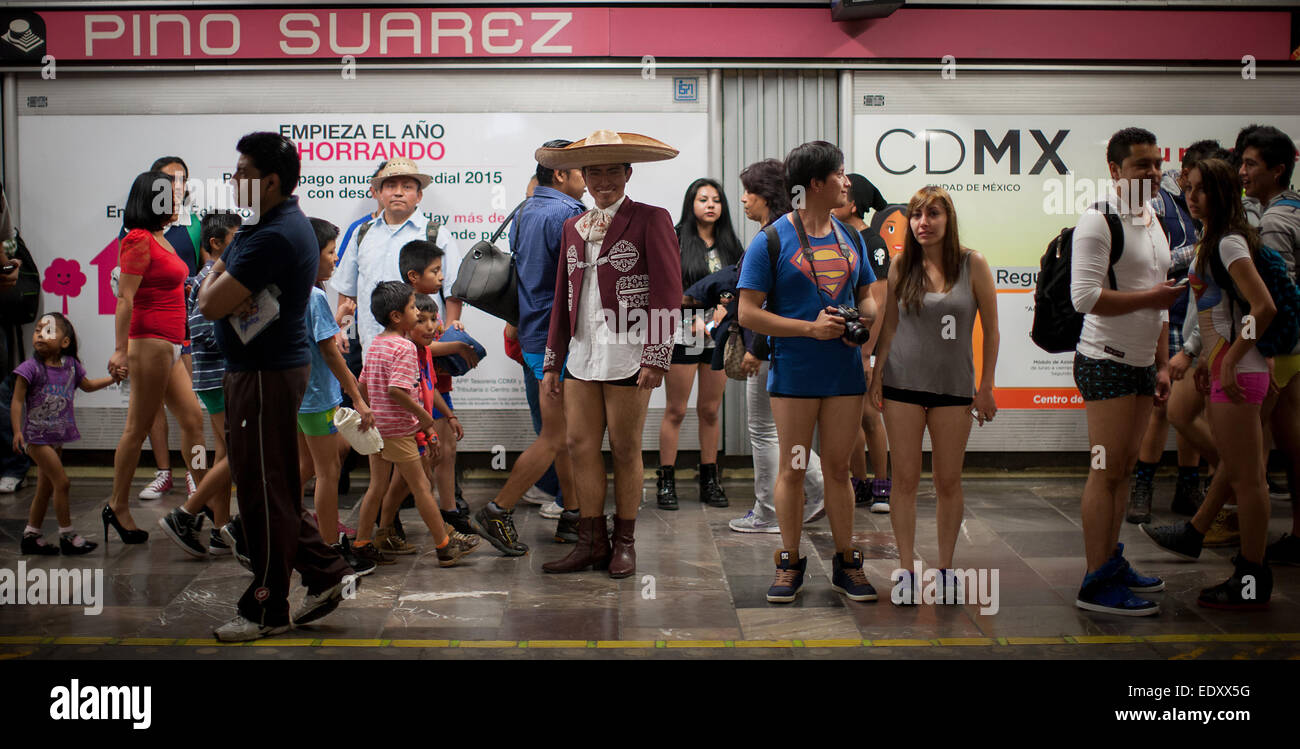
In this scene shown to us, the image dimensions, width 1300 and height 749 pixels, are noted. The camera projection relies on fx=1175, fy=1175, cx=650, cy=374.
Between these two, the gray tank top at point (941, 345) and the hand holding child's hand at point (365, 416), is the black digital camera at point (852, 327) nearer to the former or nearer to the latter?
the gray tank top at point (941, 345)

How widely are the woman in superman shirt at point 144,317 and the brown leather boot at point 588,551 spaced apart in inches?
85.6

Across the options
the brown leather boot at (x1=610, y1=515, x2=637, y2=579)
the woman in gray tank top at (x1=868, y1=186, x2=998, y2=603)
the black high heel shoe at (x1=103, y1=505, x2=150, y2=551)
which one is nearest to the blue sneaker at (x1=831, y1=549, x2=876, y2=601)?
the woman in gray tank top at (x1=868, y1=186, x2=998, y2=603)

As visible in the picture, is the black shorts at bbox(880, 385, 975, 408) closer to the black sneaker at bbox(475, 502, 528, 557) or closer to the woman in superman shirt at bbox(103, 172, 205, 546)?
the black sneaker at bbox(475, 502, 528, 557)

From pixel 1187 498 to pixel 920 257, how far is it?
298 cm

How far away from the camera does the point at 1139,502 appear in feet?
21.7

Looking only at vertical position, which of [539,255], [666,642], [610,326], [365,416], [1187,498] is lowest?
[666,642]

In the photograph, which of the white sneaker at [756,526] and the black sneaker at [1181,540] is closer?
the black sneaker at [1181,540]

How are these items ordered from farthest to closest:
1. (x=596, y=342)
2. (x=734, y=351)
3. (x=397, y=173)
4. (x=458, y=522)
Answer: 1. (x=397, y=173)
2. (x=734, y=351)
3. (x=458, y=522)
4. (x=596, y=342)

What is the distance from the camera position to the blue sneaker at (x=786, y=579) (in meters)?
5.04

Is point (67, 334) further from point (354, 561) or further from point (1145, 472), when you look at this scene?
point (1145, 472)

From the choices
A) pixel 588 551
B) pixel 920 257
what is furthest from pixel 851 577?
pixel 920 257

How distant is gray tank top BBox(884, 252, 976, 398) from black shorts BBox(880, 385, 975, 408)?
0.01m

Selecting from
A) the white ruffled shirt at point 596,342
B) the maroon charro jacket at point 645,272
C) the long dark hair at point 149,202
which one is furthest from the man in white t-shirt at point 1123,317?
the long dark hair at point 149,202
